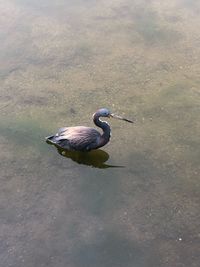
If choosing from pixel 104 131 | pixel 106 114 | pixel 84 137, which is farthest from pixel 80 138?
pixel 106 114

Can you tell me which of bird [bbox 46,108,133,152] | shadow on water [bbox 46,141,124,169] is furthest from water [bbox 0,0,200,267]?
bird [bbox 46,108,133,152]

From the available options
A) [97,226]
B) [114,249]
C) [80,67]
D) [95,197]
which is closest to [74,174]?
[95,197]

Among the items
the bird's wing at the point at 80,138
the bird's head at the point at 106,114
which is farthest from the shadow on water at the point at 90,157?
the bird's head at the point at 106,114

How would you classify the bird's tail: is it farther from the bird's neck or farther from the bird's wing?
the bird's neck

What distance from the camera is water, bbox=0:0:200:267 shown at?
4.25 m

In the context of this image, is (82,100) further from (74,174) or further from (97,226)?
(97,226)

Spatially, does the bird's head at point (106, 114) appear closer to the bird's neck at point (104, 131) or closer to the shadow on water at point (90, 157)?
the bird's neck at point (104, 131)

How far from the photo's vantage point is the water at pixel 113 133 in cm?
425

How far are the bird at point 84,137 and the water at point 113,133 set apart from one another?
6.5 inches

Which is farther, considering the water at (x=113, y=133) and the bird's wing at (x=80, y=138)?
the bird's wing at (x=80, y=138)

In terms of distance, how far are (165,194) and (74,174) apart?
0.96m

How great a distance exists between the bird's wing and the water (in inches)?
7.2

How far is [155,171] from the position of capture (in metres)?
4.88

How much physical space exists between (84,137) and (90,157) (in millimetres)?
290
